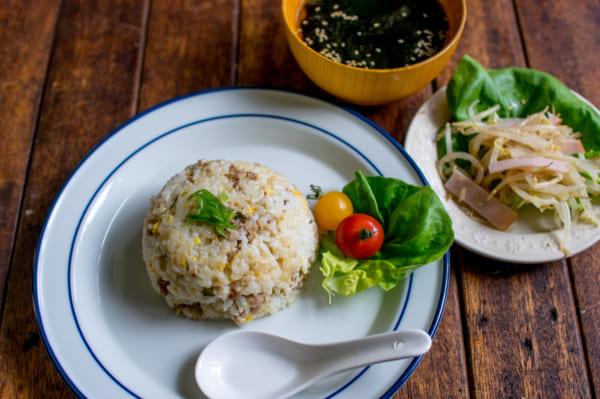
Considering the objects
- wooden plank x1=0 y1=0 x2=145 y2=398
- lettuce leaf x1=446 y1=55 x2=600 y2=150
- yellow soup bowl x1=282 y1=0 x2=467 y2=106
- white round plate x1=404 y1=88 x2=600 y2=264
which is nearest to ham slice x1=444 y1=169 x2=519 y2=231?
white round plate x1=404 y1=88 x2=600 y2=264

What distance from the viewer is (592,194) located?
98.8 inches

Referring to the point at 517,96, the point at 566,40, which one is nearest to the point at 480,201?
the point at 517,96

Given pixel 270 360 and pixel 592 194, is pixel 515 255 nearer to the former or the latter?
pixel 592 194

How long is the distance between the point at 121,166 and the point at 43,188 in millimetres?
530

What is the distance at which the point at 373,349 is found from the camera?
1931 mm

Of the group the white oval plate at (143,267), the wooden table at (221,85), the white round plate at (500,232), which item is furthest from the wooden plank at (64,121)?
the white round plate at (500,232)

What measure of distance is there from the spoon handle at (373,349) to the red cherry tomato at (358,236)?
410mm

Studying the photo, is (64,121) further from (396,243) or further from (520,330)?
(520,330)

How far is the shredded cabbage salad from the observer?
8.08ft

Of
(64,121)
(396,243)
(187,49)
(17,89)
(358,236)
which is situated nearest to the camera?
(358,236)

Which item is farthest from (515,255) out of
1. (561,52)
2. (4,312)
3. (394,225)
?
(4,312)

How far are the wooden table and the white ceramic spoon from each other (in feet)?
1.35

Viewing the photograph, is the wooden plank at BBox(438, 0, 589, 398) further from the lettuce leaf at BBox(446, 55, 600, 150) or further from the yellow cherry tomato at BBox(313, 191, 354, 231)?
the lettuce leaf at BBox(446, 55, 600, 150)

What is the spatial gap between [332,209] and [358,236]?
23 centimetres
